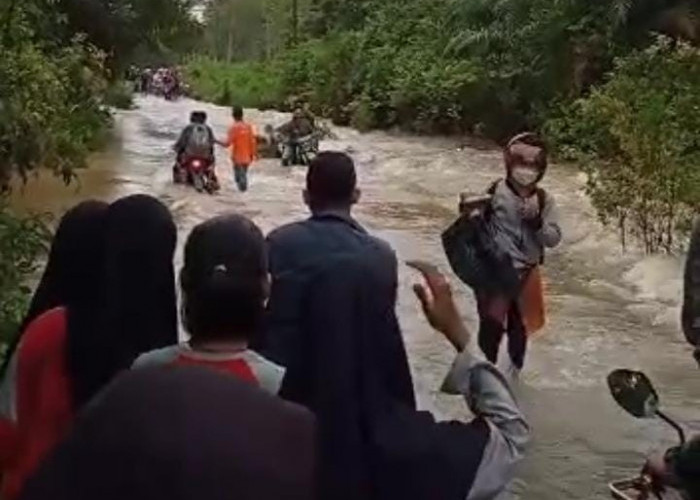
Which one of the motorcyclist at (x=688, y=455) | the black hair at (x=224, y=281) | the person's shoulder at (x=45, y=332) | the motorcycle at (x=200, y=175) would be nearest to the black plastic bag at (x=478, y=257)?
the motorcyclist at (x=688, y=455)

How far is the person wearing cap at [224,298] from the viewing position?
9.56 ft

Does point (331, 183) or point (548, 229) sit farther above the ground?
point (331, 183)

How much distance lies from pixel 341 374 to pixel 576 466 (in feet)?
13.4

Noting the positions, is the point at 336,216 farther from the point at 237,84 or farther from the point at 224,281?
the point at 237,84

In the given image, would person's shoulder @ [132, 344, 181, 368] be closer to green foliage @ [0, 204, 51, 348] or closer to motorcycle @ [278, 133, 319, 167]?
green foliage @ [0, 204, 51, 348]

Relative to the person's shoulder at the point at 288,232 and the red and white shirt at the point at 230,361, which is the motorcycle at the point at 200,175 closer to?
the person's shoulder at the point at 288,232

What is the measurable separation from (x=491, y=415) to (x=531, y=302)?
4.78m

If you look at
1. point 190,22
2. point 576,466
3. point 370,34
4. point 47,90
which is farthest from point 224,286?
point 370,34

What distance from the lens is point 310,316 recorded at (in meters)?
3.58

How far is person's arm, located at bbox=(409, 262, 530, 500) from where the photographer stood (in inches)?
130

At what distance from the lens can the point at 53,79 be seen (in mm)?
14141

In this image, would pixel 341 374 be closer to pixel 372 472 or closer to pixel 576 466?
pixel 372 472

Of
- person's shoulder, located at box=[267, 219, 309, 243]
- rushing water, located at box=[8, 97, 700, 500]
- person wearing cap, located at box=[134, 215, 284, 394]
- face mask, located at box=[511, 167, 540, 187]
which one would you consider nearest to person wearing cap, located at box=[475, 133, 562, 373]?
face mask, located at box=[511, 167, 540, 187]

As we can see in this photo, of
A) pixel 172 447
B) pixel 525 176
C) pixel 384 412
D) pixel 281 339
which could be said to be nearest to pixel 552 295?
pixel 525 176
